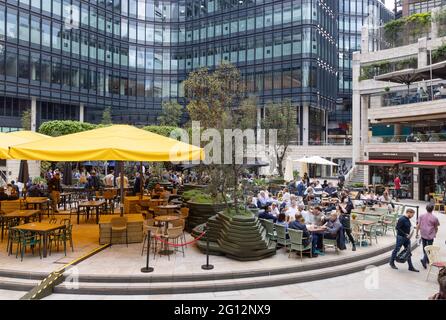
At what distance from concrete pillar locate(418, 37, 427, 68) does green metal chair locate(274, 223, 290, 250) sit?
26.1m

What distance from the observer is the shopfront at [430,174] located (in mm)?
26331

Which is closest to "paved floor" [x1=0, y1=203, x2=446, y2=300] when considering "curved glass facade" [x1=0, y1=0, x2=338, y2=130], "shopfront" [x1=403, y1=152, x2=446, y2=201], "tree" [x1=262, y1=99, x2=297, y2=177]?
"shopfront" [x1=403, y1=152, x2=446, y2=201]

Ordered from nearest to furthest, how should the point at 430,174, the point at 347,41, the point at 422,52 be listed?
the point at 430,174
the point at 422,52
the point at 347,41

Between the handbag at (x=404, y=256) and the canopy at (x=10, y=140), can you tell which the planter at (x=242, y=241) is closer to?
the handbag at (x=404, y=256)

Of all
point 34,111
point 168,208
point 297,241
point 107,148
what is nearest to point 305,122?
point 34,111

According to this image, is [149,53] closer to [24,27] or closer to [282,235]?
[24,27]

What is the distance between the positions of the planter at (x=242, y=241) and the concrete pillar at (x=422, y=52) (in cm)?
2700

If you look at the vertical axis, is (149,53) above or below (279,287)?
above

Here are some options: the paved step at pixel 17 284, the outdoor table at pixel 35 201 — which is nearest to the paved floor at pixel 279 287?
the paved step at pixel 17 284

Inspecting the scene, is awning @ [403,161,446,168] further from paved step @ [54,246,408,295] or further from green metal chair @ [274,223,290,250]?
paved step @ [54,246,408,295]

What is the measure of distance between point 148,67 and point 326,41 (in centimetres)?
2764

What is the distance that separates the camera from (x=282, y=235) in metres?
10.9

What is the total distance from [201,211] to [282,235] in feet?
10.2
